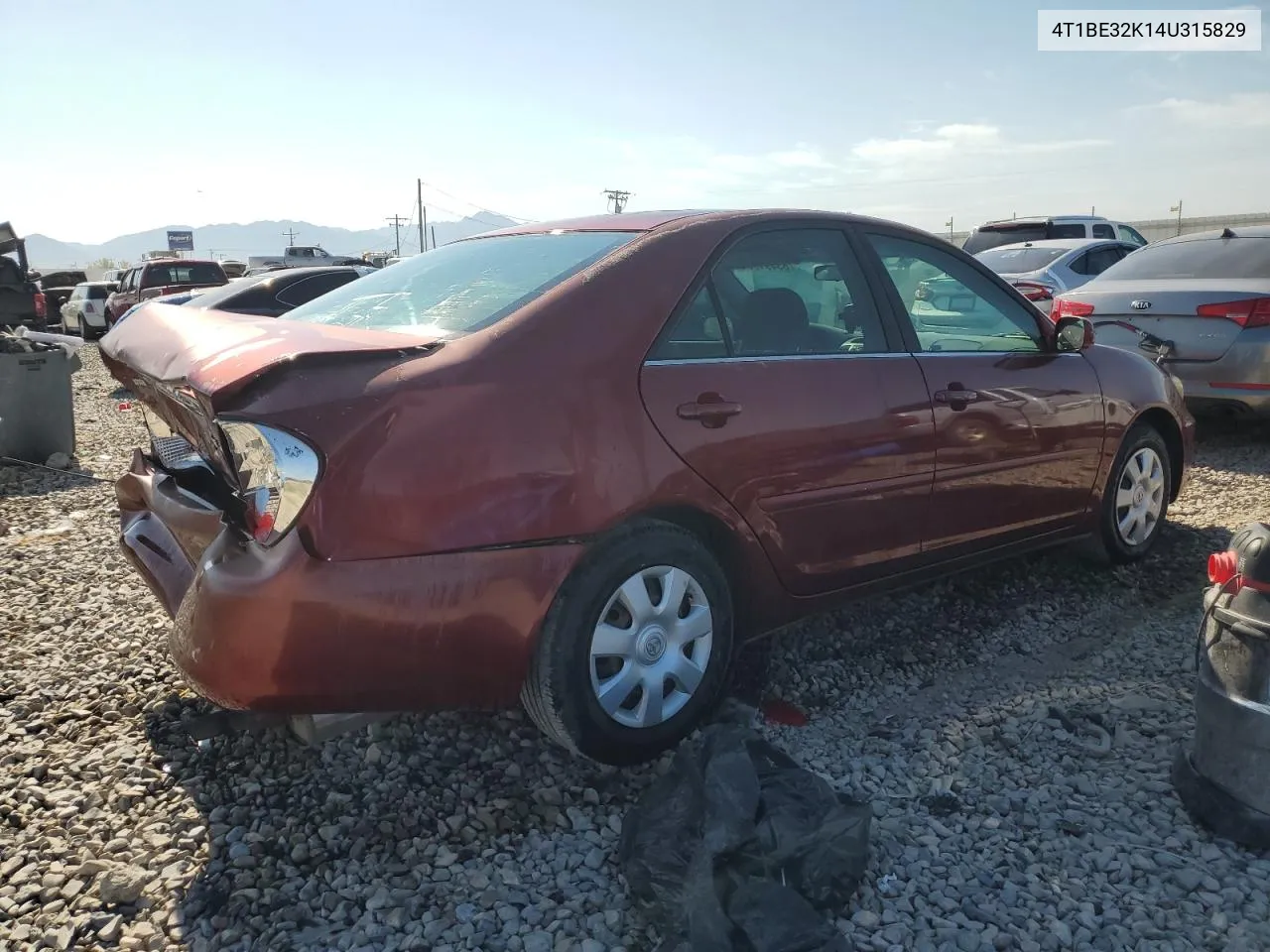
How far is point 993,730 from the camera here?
2.92 m

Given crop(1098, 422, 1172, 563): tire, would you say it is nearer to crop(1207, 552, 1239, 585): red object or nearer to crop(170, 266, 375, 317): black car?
crop(1207, 552, 1239, 585): red object

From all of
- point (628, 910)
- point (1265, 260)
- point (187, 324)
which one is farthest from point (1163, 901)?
point (1265, 260)

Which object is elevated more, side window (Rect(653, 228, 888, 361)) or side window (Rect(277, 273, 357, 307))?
side window (Rect(277, 273, 357, 307))

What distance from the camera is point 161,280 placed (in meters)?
18.5

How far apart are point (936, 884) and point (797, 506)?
3.68 ft

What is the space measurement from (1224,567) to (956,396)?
43.8 inches

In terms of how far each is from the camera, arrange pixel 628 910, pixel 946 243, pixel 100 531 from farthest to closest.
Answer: pixel 100 531 → pixel 946 243 → pixel 628 910

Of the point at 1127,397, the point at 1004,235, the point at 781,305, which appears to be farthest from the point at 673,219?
the point at 1004,235

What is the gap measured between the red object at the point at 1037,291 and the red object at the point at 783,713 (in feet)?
24.7

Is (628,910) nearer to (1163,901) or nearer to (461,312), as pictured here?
(1163,901)

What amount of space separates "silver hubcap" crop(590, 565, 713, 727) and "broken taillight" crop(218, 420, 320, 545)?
0.84 metres

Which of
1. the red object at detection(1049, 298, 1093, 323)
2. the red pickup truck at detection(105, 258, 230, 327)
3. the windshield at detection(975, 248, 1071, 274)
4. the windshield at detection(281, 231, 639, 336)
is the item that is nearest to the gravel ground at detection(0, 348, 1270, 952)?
the windshield at detection(281, 231, 639, 336)

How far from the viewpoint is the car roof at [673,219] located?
295 centimetres

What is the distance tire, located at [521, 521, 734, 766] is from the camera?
2.43 m
